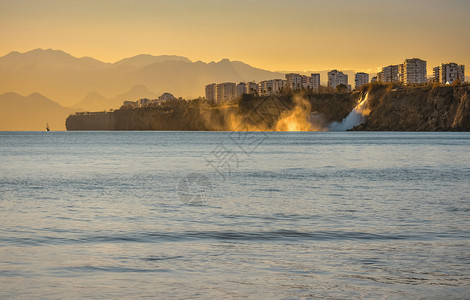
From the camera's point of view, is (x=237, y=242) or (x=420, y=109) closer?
(x=237, y=242)

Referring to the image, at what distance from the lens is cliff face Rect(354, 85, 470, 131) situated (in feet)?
560

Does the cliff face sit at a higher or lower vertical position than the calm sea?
higher

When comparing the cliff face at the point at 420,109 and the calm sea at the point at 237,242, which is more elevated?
the cliff face at the point at 420,109

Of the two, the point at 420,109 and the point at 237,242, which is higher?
the point at 420,109

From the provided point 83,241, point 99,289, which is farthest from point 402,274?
point 83,241

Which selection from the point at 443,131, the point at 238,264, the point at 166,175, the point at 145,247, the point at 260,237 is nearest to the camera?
the point at 238,264

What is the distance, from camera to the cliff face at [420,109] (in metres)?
171

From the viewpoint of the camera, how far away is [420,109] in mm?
180750

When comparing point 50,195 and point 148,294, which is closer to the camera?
point 148,294

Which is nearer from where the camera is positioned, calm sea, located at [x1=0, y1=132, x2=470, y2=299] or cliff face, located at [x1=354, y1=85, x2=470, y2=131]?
calm sea, located at [x1=0, y1=132, x2=470, y2=299]

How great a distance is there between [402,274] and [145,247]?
20.2 feet

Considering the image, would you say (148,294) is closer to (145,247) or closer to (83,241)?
(145,247)

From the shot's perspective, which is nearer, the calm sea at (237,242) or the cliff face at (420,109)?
the calm sea at (237,242)

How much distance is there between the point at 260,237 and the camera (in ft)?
52.8
